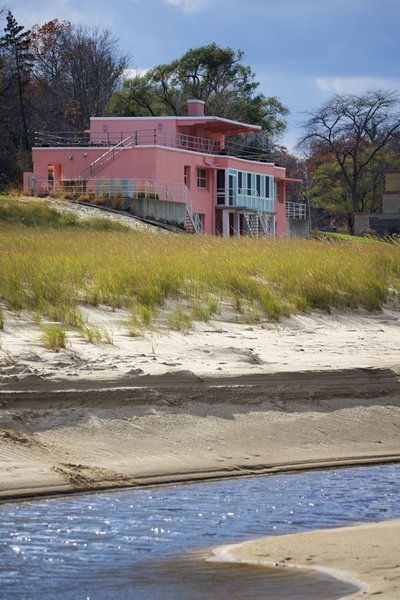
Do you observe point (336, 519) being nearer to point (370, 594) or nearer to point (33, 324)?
point (370, 594)

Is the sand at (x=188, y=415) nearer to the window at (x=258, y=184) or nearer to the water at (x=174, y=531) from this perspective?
the water at (x=174, y=531)

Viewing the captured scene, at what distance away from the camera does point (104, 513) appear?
7.57 m

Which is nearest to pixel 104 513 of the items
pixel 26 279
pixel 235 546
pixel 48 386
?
pixel 235 546

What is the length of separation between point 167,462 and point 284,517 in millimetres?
1387

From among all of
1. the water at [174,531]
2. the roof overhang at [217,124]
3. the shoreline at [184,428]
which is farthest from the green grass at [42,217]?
the water at [174,531]

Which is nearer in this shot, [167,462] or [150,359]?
[167,462]

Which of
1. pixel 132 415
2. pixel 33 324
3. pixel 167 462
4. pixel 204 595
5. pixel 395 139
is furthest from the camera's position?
pixel 395 139

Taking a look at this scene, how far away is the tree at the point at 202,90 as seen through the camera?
74062 mm

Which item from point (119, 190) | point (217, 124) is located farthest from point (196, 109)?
point (119, 190)

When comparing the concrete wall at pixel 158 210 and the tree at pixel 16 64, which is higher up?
the tree at pixel 16 64

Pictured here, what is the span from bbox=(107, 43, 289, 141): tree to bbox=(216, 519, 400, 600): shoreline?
67526 mm

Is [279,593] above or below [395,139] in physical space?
below

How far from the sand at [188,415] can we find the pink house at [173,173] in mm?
36494

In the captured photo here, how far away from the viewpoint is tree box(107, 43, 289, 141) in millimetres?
74062
